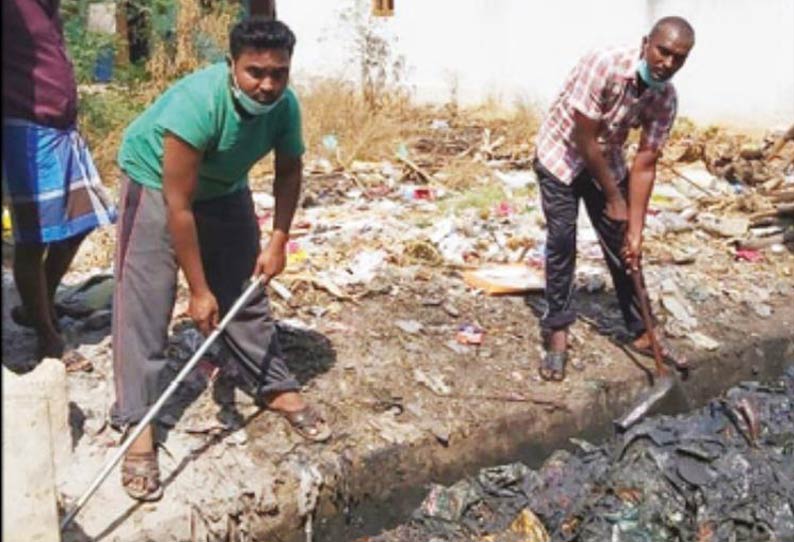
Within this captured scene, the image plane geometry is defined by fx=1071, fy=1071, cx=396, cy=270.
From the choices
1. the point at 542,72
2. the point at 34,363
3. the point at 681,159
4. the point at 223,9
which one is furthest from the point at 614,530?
the point at 223,9

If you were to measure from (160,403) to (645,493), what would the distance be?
75.9 inches

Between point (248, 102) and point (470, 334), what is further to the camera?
point (470, 334)

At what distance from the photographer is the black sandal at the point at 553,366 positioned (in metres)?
5.39

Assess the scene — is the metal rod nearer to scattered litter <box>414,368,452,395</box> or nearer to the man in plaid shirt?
scattered litter <box>414,368,452,395</box>

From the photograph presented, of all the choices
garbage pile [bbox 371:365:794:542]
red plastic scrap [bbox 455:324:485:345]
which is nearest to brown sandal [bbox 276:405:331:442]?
garbage pile [bbox 371:365:794:542]

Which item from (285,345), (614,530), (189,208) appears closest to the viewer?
(189,208)

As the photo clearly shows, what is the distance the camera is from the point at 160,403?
3.94 m

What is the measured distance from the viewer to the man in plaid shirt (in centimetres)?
480

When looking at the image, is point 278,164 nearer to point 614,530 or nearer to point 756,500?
point 614,530

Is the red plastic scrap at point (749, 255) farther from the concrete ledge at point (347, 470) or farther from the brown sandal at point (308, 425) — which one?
the brown sandal at point (308, 425)

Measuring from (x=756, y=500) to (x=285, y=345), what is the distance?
2.29 m

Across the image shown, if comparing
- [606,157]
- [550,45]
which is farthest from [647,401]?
[550,45]

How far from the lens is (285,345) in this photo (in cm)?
528

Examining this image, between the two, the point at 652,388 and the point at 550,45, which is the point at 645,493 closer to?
the point at 652,388
